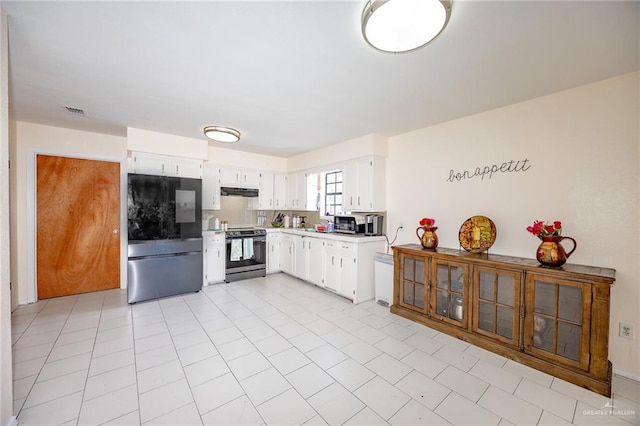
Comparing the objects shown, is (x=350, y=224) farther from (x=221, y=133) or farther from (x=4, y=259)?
(x=4, y=259)

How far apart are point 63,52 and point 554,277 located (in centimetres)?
426

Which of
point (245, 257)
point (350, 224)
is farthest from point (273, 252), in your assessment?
point (350, 224)

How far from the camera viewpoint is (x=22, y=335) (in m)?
2.71

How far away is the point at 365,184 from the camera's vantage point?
406 centimetres

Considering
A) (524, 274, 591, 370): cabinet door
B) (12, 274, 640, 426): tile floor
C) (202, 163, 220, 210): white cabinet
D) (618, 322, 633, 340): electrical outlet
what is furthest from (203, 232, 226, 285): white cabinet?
(618, 322, 633, 340): electrical outlet

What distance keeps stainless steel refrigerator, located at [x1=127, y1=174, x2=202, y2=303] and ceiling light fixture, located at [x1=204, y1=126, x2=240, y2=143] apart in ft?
2.60

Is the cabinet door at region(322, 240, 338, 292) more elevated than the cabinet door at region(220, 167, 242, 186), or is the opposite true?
the cabinet door at region(220, 167, 242, 186)

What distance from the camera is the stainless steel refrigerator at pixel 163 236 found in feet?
11.8

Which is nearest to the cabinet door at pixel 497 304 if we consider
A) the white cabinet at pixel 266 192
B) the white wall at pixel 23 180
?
the white cabinet at pixel 266 192

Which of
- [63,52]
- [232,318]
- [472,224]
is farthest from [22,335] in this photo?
[472,224]

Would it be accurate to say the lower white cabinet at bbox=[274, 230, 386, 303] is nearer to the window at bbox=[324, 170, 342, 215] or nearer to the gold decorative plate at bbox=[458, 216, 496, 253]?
the window at bbox=[324, 170, 342, 215]

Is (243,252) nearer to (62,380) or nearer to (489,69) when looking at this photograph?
(62,380)

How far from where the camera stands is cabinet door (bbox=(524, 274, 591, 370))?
203 centimetres

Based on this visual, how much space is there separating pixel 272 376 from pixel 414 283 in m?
1.96
